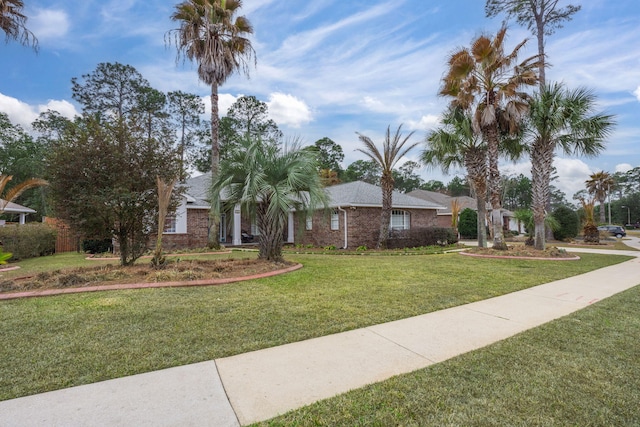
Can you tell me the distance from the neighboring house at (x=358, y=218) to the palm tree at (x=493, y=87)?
19.6ft

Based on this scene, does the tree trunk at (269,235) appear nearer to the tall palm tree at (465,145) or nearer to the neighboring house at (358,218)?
the neighboring house at (358,218)

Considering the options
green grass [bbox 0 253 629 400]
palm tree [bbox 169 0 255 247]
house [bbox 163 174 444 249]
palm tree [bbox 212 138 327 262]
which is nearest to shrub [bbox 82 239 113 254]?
house [bbox 163 174 444 249]

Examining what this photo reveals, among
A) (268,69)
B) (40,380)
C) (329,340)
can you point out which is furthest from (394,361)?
(268,69)

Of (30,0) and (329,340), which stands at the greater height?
(30,0)

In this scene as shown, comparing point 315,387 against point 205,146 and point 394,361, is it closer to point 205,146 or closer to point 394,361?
point 394,361

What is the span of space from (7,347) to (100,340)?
0.93 metres

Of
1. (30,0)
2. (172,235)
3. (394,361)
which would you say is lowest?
(394,361)

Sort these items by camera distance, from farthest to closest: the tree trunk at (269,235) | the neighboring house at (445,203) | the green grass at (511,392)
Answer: the neighboring house at (445,203) → the tree trunk at (269,235) → the green grass at (511,392)

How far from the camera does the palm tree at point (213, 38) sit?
14.2 m

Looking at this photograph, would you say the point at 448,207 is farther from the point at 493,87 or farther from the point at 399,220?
the point at 493,87

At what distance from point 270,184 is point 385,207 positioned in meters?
8.73

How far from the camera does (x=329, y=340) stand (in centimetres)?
380

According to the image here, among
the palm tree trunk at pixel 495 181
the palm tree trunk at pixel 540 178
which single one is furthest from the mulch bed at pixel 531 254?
the palm tree trunk at pixel 540 178

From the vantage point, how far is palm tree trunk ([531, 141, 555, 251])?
13055 millimetres
